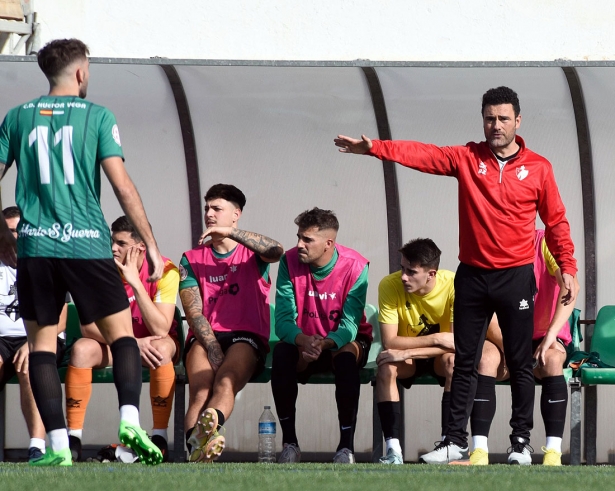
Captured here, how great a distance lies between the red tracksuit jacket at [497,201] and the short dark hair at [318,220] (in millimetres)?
1072

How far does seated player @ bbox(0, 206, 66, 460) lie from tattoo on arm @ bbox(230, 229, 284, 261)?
1072 mm

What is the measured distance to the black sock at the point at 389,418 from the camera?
5676 millimetres

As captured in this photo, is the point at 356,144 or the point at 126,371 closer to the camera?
the point at 126,371

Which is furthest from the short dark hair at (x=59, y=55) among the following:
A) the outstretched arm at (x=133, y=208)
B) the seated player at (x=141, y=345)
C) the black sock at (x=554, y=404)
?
the black sock at (x=554, y=404)

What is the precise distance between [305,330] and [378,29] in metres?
4.30

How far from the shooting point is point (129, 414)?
4.10 metres

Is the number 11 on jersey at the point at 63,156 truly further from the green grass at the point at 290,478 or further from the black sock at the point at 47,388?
the green grass at the point at 290,478

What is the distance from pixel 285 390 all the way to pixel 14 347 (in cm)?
151

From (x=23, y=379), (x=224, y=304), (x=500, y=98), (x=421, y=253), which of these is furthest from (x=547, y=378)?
(x=23, y=379)

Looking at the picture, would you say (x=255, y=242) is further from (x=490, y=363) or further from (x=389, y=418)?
(x=490, y=363)

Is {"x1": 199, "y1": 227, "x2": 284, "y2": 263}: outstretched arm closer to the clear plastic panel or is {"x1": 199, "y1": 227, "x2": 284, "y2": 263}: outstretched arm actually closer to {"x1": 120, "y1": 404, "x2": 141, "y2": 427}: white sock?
{"x1": 120, "y1": 404, "x2": 141, "y2": 427}: white sock

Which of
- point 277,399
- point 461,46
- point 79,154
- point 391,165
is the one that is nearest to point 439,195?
point 391,165

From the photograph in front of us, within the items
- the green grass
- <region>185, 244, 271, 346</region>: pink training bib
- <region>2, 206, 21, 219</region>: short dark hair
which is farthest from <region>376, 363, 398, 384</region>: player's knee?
<region>2, 206, 21, 219</region>: short dark hair

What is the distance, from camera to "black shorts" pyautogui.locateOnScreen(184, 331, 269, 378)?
6.00 metres
